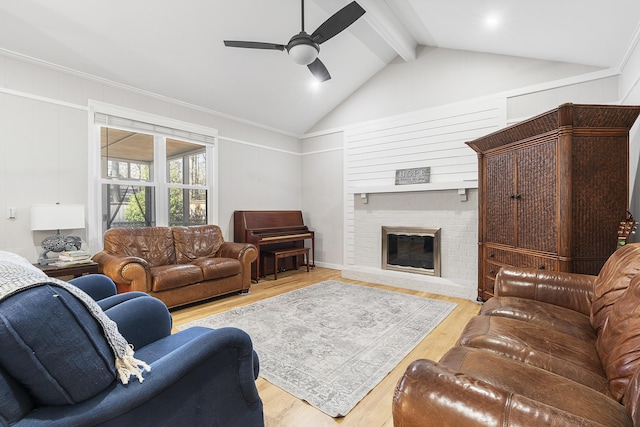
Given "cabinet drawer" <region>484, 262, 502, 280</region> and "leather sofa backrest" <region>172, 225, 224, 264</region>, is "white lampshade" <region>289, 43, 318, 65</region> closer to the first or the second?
"leather sofa backrest" <region>172, 225, 224, 264</region>

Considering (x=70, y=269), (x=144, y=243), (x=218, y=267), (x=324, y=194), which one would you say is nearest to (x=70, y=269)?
(x=70, y=269)

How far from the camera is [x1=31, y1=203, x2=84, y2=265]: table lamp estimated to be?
2.98m

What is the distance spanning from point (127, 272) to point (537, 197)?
4.07 metres

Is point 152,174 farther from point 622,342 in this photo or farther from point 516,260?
point 622,342

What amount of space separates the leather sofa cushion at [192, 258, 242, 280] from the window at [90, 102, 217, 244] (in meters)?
1.05

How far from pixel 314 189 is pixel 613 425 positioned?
544 cm

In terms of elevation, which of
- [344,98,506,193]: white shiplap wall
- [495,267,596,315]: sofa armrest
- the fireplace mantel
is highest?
[344,98,506,193]: white shiplap wall

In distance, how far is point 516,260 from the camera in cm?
Result: 304

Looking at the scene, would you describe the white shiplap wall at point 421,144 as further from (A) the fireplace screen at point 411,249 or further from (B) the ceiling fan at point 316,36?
(B) the ceiling fan at point 316,36

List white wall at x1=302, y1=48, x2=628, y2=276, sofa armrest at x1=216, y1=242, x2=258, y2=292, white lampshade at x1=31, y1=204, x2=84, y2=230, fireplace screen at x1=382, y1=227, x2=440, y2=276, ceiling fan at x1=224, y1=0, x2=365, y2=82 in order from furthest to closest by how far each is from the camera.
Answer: fireplace screen at x1=382, y1=227, x2=440, y2=276, sofa armrest at x1=216, y1=242, x2=258, y2=292, white wall at x1=302, y1=48, x2=628, y2=276, white lampshade at x1=31, y1=204, x2=84, y2=230, ceiling fan at x1=224, y1=0, x2=365, y2=82

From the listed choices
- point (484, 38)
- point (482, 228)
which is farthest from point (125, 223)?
Answer: point (484, 38)

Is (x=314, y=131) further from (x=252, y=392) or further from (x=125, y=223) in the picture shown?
(x=252, y=392)

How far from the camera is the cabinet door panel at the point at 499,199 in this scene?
3131 mm

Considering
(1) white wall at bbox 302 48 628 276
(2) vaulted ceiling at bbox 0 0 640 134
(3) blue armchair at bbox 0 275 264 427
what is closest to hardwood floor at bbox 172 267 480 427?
(3) blue armchair at bbox 0 275 264 427
